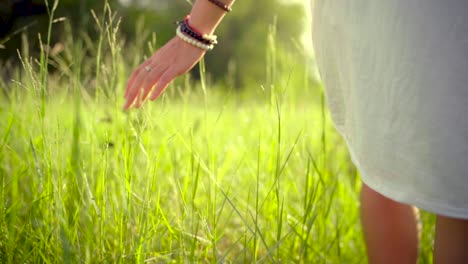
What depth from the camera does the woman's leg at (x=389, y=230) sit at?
1051 mm

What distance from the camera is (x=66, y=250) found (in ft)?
2.66

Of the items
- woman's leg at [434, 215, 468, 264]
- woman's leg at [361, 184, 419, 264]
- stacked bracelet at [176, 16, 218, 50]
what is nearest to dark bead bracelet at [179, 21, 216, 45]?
stacked bracelet at [176, 16, 218, 50]

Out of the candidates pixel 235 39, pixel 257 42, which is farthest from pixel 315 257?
pixel 235 39

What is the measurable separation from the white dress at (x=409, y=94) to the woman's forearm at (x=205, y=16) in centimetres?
23

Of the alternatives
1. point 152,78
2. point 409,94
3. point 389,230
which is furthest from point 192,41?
point 389,230

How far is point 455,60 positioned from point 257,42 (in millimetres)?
23411

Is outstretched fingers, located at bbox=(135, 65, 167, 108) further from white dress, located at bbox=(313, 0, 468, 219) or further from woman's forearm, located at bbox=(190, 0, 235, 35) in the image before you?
white dress, located at bbox=(313, 0, 468, 219)

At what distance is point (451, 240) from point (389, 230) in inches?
8.2

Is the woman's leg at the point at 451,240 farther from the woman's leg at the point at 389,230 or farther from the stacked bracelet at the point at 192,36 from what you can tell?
the stacked bracelet at the point at 192,36

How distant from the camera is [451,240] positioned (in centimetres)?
85

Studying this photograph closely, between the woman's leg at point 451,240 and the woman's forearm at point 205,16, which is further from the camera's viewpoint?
the woman's forearm at point 205,16

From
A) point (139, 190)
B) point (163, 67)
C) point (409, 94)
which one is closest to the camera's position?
point (409, 94)

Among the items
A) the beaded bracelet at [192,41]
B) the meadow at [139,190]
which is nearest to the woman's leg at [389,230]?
the meadow at [139,190]

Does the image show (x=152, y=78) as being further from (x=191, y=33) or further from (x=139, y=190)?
(x=139, y=190)
